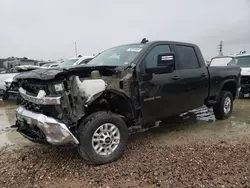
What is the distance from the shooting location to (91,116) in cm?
359

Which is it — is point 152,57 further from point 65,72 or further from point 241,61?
point 241,61

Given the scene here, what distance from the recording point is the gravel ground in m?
3.14

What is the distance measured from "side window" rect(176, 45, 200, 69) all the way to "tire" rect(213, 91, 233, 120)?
1.30 meters

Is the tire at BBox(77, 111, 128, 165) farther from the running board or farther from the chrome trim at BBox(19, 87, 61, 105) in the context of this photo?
the running board

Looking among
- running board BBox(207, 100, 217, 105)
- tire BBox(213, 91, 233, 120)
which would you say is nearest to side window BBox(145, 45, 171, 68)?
running board BBox(207, 100, 217, 105)

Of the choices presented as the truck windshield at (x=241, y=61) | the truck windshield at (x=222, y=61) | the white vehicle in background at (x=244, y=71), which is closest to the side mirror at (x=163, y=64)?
the white vehicle in background at (x=244, y=71)

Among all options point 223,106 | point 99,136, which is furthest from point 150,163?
point 223,106

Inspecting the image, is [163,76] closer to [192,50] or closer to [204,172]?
[192,50]

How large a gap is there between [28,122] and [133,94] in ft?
5.35

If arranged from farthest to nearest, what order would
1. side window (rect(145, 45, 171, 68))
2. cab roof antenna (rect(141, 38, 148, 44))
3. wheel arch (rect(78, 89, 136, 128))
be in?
cab roof antenna (rect(141, 38, 148, 44)) → side window (rect(145, 45, 171, 68)) → wheel arch (rect(78, 89, 136, 128))

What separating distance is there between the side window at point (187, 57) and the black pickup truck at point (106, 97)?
1.0 inches

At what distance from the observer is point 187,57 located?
523 cm

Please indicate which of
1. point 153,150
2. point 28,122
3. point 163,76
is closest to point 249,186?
point 153,150

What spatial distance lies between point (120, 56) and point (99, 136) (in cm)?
164
